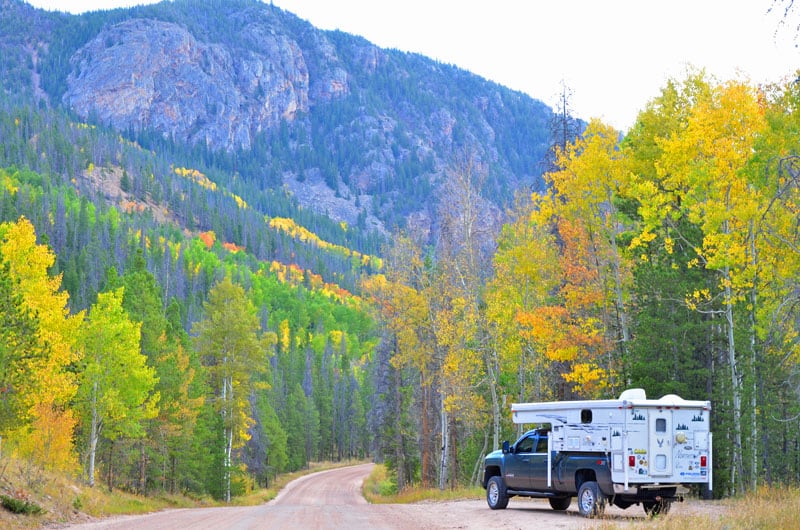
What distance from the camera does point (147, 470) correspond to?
44.7 metres

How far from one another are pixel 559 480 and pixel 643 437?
2.70 metres

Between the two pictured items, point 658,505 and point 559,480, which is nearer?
point 658,505

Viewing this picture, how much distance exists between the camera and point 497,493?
22078 millimetres

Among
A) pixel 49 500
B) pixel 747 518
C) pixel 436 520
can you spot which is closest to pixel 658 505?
pixel 747 518

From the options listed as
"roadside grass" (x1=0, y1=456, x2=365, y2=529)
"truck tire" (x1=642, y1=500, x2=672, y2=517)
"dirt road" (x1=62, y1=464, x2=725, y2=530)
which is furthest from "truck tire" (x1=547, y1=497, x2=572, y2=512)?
"roadside grass" (x1=0, y1=456, x2=365, y2=529)

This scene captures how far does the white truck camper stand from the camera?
721 inches

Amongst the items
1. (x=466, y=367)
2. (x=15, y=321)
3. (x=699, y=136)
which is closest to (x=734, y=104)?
(x=699, y=136)

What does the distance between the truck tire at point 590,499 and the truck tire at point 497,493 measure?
9.72 ft

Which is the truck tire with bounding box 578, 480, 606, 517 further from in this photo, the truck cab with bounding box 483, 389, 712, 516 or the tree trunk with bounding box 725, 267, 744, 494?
the tree trunk with bounding box 725, 267, 744, 494

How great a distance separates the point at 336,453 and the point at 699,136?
11480 centimetres

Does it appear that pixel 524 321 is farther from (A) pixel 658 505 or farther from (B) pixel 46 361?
(B) pixel 46 361

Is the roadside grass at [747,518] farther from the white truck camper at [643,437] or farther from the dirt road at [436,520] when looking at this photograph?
the white truck camper at [643,437]

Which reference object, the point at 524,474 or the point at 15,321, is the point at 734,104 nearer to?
the point at 524,474

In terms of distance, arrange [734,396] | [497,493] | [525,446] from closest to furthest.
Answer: [525,446]
[497,493]
[734,396]
